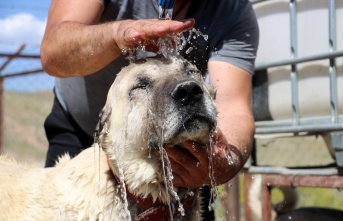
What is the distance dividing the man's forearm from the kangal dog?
18 cm

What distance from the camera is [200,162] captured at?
122 inches

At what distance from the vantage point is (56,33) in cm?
348

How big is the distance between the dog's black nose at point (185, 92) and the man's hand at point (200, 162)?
0.23 meters

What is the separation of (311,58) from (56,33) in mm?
2088

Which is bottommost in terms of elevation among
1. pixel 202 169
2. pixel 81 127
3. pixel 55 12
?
pixel 81 127

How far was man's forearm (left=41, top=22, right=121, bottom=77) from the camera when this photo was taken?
126 inches

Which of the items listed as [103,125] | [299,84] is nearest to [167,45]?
[103,125]

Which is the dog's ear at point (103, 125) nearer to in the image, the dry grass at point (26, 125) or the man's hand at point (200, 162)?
the man's hand at point (200, 162)

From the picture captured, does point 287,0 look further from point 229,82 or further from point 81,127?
point 81,127

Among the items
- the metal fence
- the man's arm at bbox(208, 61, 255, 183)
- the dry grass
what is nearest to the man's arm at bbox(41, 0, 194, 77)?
the man's arm at bbox(208, 61, 255, 183)

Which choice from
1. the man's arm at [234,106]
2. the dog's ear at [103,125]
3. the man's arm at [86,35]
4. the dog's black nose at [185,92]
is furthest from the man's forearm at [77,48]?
the man's arm at [234,106]

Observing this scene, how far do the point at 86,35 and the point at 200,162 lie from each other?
2.94 ft

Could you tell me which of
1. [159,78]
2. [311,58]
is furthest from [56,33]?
[311,58]

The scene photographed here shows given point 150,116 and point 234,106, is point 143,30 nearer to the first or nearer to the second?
point 150,116
